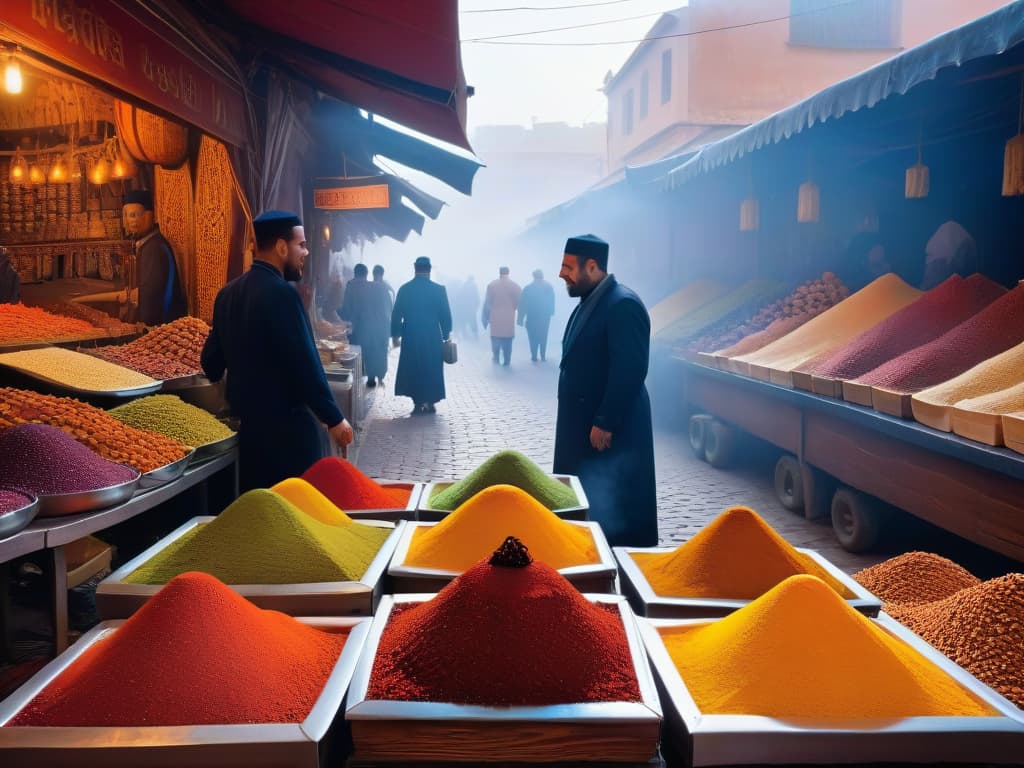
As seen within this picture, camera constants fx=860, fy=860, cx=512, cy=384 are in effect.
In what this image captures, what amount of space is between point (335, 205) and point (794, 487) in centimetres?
501

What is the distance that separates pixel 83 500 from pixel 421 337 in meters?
7.29

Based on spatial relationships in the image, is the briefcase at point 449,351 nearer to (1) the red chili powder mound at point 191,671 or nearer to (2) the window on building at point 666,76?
(1) the red chili powder mound at point 191,671

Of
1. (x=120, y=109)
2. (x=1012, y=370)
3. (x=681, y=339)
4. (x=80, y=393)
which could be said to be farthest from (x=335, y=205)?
(x=1012, y=370)

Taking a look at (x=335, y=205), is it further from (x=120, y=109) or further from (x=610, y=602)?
(x=610, y=602)

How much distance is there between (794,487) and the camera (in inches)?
218

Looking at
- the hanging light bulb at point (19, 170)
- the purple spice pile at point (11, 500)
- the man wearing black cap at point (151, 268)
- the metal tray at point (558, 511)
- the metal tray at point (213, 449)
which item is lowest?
the metal tray at point (558, 511)

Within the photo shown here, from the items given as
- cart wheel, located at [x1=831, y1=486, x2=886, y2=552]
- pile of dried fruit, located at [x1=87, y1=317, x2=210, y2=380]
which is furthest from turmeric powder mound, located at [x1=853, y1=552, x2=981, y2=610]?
pile of dried fruit, located at [x1=87, y1=317, x2=210, y2=380]

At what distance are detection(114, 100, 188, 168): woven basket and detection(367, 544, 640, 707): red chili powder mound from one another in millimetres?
5198

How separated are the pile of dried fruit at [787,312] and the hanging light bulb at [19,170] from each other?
601 cm

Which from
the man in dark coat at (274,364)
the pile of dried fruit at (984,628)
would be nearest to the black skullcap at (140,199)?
the man in dark coat at (274,364)

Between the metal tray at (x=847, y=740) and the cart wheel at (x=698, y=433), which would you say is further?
the cart wheel at (x=698, y=433)

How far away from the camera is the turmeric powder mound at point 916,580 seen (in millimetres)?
2551

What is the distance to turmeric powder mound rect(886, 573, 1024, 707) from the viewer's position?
175cm

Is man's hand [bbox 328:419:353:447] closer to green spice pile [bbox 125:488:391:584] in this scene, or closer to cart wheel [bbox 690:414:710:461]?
green spice pile [bbox 125:488:391:584]
